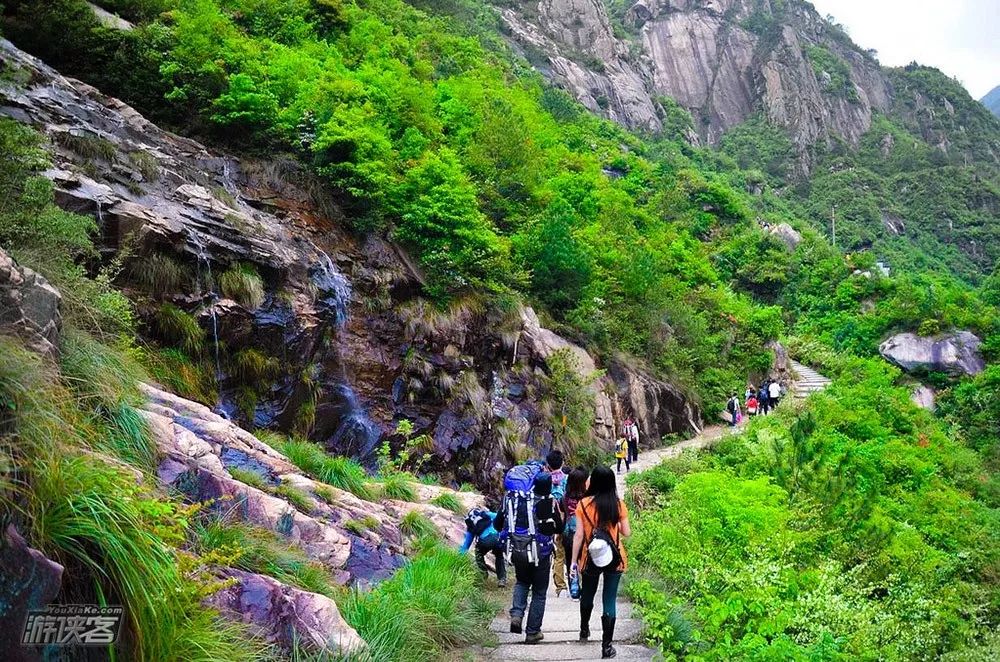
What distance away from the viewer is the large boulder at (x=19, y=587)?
8.50ft

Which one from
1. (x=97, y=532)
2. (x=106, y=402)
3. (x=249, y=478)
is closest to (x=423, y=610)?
(x=249, y=478)

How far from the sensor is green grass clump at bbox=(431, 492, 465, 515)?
9.20m

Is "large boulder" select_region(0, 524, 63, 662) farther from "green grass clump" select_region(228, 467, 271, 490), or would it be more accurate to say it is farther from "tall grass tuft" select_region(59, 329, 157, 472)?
"green grass clump" select_region(228, 467, 271, 490)

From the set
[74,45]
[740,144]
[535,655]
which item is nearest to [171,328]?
[535,655]

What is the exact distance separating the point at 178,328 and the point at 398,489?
4.16 meters

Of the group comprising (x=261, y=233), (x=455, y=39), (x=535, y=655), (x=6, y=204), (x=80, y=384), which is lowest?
(x=535, y=655)

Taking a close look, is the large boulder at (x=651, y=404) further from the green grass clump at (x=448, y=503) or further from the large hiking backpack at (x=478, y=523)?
the large hiking backpack at (x=478, y=523)

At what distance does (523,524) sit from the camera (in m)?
5.74

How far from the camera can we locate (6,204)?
608cm

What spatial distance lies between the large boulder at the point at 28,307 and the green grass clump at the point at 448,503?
574 centimetres

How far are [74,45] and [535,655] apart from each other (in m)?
15.2

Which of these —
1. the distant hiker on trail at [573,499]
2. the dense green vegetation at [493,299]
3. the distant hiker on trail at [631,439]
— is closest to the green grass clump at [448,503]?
the dense green vegetation at [493,299]

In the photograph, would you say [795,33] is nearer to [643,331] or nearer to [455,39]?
[455,39]

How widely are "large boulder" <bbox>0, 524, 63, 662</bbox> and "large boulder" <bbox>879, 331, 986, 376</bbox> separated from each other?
121 ft
